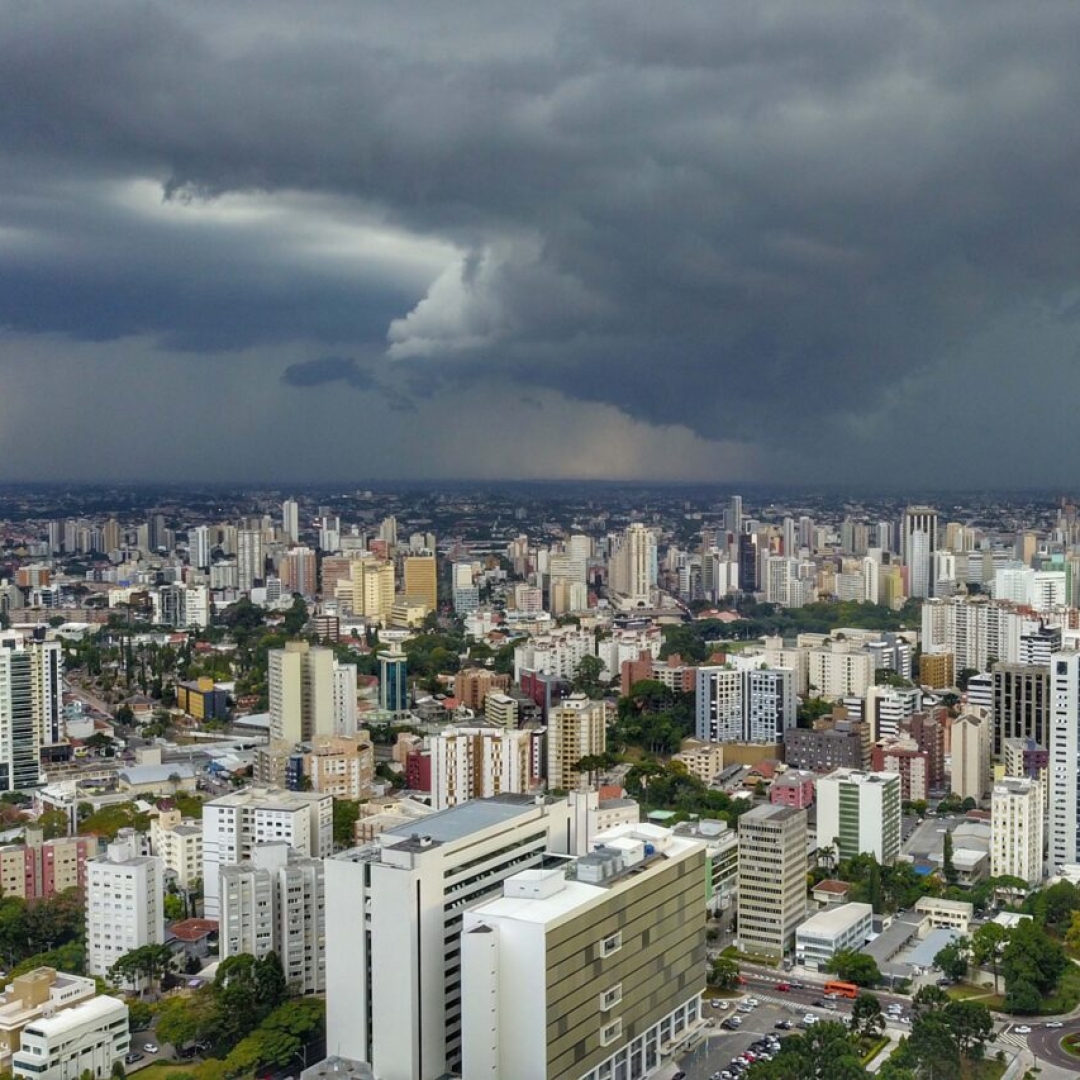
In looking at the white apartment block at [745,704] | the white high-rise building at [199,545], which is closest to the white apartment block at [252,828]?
the white apartment block at [745,704]

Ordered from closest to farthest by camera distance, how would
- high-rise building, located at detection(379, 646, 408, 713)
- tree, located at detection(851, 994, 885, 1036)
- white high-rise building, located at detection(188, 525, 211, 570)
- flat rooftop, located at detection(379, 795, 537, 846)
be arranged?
flat rooftop, located at detection(379, 795, 537, 846) < tree, located at detection(851, 994, 885, 1036) < high-rise building, located at detection(379, 646, 408, 713) < white high-rise building, located at detection(188, 525, 211, 570)

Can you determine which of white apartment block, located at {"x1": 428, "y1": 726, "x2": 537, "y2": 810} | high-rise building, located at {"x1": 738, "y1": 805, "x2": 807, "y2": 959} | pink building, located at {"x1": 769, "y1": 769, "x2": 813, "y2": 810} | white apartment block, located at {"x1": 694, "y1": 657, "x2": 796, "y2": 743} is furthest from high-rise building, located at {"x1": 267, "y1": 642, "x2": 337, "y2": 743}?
high-rise building, located at {"x1": 738, "y1": 805, "x2": 807, "y2": 959}

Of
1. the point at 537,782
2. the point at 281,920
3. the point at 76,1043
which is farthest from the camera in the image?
the point at 537,782

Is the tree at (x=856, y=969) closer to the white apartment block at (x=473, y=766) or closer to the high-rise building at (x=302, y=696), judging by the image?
the white apartment block at (x=473, y=766)

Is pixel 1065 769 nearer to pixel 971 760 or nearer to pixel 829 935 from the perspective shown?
pixel 971 760

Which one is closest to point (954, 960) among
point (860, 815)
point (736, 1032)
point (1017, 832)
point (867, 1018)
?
point (867, 1018)

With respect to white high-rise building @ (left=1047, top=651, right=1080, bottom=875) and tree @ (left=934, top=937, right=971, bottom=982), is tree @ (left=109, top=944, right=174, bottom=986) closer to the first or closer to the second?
tree @ (left=934, top=937, right=971, bottom=982)

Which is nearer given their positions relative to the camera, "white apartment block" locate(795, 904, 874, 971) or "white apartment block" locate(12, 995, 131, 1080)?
"white apartment block" locate(12, 995, 131, 1080)
